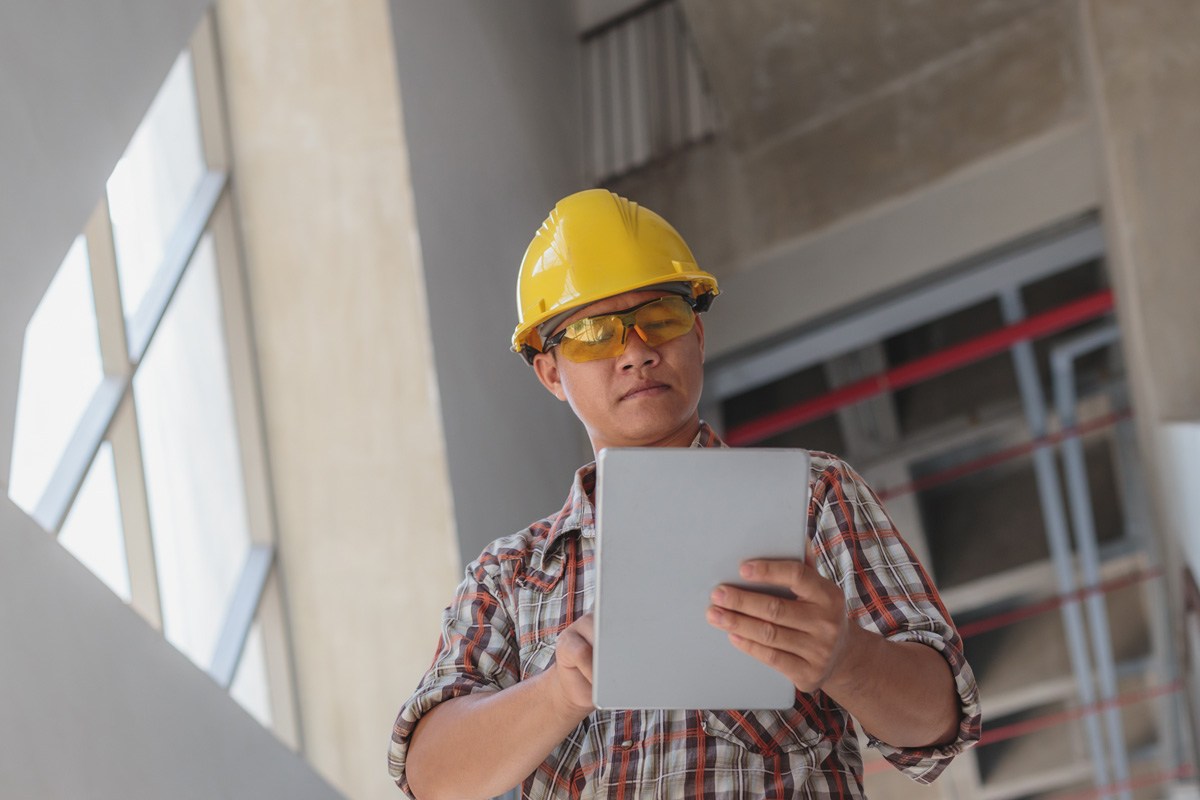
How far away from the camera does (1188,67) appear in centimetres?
620

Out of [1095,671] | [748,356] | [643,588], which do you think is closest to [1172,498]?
[748,356]

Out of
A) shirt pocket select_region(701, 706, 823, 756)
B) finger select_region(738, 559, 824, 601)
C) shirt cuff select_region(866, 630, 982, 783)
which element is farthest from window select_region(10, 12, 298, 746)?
finger select_region(738, 559, 824, 601)

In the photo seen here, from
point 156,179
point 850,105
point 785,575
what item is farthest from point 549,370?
point 850,105

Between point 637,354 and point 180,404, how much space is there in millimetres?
3553

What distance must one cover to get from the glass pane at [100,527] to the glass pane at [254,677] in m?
0.64

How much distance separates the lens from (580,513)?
226cm

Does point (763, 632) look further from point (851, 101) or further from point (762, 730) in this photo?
point (851, 101)

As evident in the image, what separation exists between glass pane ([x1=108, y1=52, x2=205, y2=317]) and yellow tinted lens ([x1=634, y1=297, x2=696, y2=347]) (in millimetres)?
3330

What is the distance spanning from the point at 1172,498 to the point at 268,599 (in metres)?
3.64

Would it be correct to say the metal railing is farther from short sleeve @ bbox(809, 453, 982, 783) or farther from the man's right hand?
the man's right hand

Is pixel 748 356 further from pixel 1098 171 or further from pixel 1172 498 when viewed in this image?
pixel 1172 498

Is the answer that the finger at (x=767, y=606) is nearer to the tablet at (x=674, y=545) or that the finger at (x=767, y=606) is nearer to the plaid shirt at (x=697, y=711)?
the tablet at (x=674, y=545)

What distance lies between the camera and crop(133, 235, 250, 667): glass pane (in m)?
5.20

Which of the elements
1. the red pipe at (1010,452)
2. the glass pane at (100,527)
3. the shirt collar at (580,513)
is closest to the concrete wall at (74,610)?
the shirt collar at (580,513)
